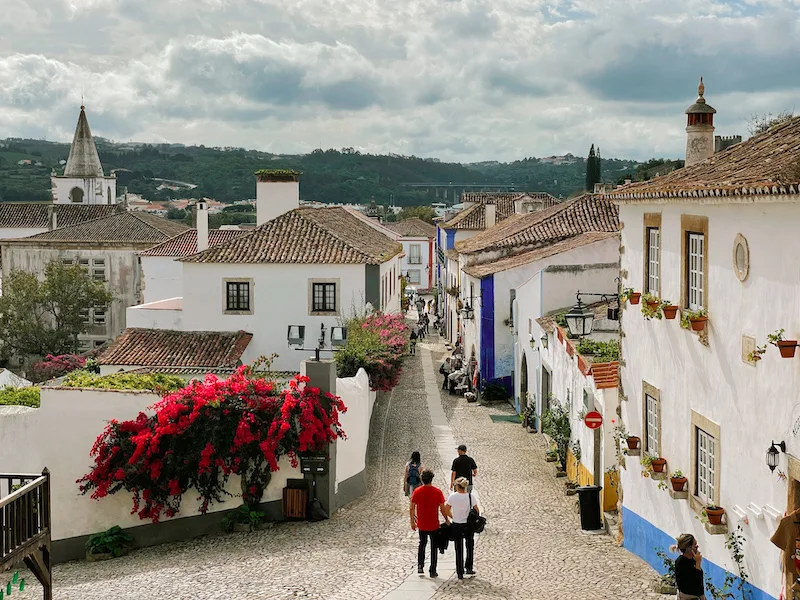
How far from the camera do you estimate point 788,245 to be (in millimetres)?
9141

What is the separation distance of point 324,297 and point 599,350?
1445 centimetres

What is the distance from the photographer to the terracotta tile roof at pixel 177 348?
98.6 feet

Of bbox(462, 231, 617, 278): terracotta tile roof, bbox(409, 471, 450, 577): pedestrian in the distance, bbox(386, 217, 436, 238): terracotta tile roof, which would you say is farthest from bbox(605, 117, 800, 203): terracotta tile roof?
bbox(386, 217, 436, 238): terracotta tile roof

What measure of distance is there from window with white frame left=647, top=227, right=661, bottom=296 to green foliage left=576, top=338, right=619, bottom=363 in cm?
442

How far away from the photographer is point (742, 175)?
10461mm

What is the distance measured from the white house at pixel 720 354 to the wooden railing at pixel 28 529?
299 inches

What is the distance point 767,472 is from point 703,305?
7.70 feet

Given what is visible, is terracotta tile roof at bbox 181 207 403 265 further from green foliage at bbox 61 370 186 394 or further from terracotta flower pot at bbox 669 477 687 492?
terracotta flower pot at bbox 669 477 687 492

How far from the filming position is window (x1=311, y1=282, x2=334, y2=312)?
31812 mm

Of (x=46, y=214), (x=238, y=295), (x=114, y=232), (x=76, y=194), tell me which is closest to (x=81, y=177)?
(x=76, y=194)

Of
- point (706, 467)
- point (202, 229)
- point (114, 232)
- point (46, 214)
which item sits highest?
point (46, 214)

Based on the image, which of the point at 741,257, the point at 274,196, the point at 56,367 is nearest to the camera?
the point at 741,257

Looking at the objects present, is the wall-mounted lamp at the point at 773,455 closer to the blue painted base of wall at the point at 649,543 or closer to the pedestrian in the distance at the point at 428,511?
the blue painted base of wall at the point at 649,543

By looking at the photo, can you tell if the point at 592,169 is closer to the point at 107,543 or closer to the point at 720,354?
the point at 107,543
